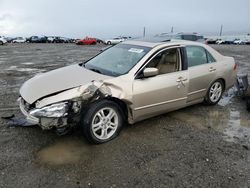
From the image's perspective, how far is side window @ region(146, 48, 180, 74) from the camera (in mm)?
4887

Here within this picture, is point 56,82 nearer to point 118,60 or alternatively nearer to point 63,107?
point 63,107

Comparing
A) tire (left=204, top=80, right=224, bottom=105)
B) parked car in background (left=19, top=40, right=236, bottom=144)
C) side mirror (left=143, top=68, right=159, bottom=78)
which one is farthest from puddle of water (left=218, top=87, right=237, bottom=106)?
side mirror (left=143, top=68, right=159, bottom=78)

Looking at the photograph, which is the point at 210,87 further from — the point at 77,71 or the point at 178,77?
the point at 77,71

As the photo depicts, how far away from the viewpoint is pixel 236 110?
239 inches

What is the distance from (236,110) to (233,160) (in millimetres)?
2500

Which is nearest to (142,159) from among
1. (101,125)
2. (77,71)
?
(101,125)

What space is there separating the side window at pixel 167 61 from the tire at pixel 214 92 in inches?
49.6

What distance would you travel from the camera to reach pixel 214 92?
6.13 m

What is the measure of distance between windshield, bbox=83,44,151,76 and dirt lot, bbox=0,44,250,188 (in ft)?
3.51

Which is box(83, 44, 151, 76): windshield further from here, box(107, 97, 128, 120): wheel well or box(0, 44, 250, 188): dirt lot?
box(0, 44, 250, 188): dirt lot

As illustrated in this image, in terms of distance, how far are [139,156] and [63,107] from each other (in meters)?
1.28

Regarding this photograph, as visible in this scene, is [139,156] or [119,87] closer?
[139,156]

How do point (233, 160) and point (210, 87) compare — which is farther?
point (210, 87)

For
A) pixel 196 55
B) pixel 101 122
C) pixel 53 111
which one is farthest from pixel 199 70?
pixel 53 111
